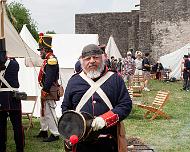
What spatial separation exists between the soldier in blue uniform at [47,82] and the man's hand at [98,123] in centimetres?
385

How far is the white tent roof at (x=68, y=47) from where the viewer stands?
11695mm

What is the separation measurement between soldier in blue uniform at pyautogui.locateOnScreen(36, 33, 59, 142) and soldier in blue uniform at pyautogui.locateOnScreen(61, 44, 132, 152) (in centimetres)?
352

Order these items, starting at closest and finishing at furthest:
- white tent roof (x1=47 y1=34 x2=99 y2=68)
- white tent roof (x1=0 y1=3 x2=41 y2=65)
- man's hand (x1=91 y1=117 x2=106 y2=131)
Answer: man's hand (x1=91 y1=117 x2=106 y2=131) → white tent roof (x1=0 y1=3 x2=41 y2=65) → white tent roof (x1=47 y1=34 x2=99 y2=68)

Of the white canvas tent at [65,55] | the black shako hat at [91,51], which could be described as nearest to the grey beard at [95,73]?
the black shako hat at [91,51]

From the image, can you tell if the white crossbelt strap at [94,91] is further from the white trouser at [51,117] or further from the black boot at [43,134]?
the black boot at [43,134]

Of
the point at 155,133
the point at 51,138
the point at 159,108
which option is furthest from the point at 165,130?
the point at 51,138

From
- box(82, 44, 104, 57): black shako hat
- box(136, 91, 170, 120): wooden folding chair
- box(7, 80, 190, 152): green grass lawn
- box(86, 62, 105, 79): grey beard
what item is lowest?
box(7, 80, 190, 152): green grass lawn

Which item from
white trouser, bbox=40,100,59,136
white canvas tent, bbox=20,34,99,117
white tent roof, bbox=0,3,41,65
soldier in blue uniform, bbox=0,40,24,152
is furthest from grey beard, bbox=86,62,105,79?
white canvas tent, bbox=20,34,99,117

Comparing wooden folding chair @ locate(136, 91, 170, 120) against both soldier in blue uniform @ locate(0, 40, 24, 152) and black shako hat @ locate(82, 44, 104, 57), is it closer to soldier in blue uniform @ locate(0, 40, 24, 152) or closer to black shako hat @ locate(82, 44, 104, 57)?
soldier in blue uniform @ locate(0, 40, 24, 152)

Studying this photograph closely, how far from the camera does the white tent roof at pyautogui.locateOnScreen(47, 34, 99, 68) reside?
38.4 ft

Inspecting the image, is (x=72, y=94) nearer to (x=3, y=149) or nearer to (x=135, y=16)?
(x=3, y=149)

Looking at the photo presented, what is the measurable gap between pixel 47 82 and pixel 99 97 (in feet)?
12.0

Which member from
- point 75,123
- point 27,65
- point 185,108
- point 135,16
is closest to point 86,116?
point 75,123

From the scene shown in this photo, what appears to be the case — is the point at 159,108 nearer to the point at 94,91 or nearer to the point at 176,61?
the point at 94,91
